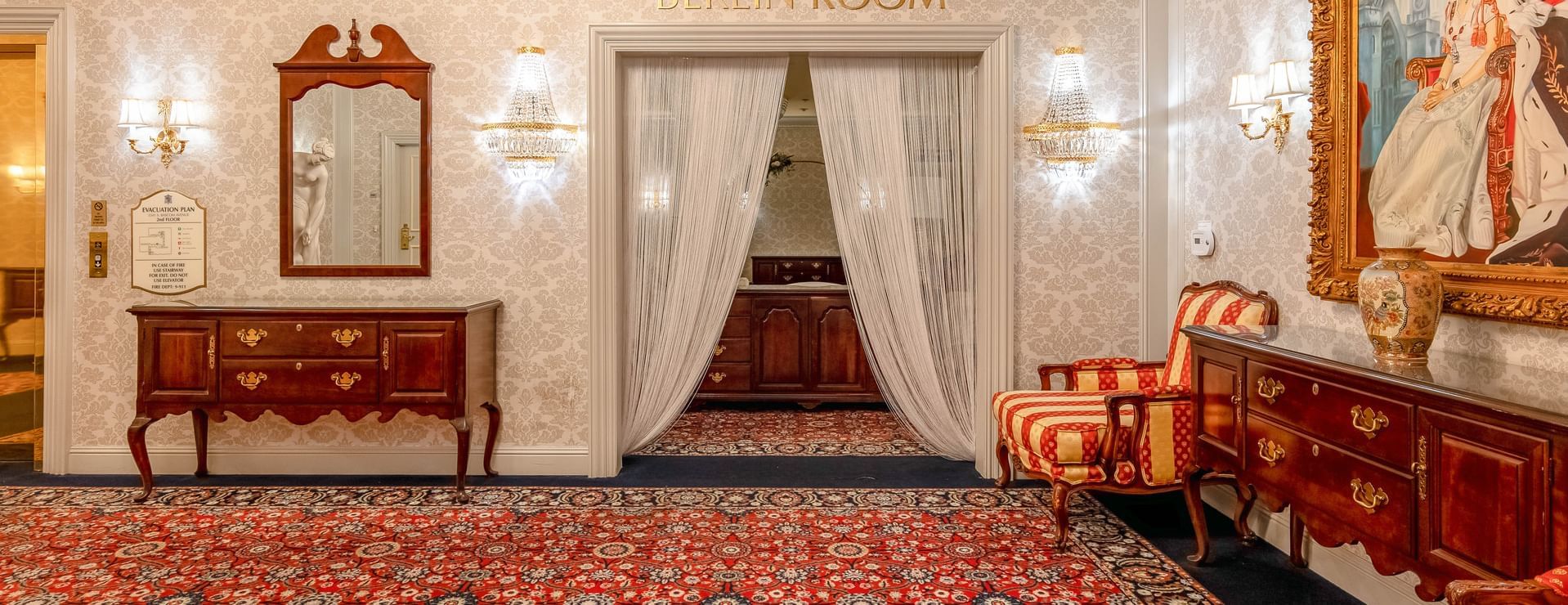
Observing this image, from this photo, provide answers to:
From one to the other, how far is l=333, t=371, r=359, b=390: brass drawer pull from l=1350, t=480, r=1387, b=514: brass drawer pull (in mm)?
3637

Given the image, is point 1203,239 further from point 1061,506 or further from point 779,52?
point 779,52

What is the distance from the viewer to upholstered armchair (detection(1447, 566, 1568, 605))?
1.21 m

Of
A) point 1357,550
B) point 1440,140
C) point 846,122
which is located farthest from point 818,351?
point 1440,140

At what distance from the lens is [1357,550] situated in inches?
103

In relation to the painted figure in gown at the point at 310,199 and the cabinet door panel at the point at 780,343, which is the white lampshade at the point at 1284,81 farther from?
the painted figure in gown at the point at 310,199

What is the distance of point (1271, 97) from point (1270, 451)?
1.39m

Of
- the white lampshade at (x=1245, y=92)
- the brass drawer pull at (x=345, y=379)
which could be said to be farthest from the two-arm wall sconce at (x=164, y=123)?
the white lampshade at (x=1245, y=92)

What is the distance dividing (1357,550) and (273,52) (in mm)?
4994

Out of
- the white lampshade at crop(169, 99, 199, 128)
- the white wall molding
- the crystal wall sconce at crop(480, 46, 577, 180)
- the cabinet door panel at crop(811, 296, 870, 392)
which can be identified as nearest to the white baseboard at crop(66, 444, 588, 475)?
the white wall molding

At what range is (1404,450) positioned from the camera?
1.80m

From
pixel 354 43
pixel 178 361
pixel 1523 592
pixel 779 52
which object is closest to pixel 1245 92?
pixel 779 52

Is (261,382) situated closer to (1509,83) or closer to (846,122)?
(846,122)

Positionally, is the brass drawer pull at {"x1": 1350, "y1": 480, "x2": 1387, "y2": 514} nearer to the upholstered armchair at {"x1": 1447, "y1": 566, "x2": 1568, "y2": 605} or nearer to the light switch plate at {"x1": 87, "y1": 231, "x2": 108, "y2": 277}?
the upholstered armchair at {"x1": 1447, "y1": 566, "x2": 1568, "y2": 605}

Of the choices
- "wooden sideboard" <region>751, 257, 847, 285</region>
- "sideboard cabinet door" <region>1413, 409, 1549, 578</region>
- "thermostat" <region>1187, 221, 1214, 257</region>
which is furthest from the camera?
"wooden sideboard" <region>751, 257, 847, 285</region>
